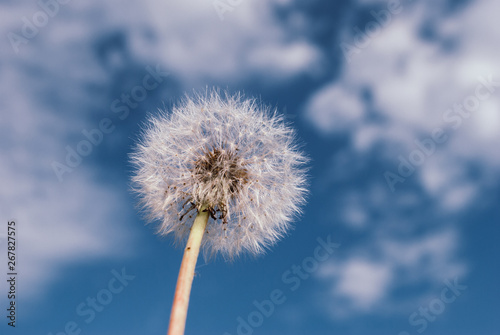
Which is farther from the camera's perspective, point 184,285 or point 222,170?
point 222,170

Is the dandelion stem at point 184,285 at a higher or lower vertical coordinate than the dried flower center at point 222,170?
lower

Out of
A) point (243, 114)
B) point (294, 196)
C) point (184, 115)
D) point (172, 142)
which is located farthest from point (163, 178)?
point (294, 196)

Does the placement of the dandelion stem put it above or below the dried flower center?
below

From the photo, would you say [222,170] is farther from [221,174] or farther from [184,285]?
[184,285]

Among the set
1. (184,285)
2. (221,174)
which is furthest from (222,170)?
(184,285)

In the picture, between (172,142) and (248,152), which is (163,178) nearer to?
(172,142)

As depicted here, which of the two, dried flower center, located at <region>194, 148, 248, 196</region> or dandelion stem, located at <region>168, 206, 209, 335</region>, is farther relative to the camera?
dried flower center, located at <region>194, 148, 248, 196</region>

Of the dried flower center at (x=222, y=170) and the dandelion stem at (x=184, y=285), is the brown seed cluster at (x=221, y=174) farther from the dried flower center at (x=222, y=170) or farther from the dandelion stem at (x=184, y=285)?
the dandelion stem at (x=184, y=285)

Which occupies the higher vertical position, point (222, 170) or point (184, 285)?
point (222, 170)

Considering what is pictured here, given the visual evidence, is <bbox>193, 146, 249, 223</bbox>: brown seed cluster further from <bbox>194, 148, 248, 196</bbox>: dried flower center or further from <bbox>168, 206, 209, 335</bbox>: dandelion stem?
<bbox>168, 206, 209, 335</bbox>: dandelion stem

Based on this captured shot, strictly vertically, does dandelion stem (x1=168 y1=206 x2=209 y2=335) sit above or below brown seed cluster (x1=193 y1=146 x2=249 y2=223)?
below
